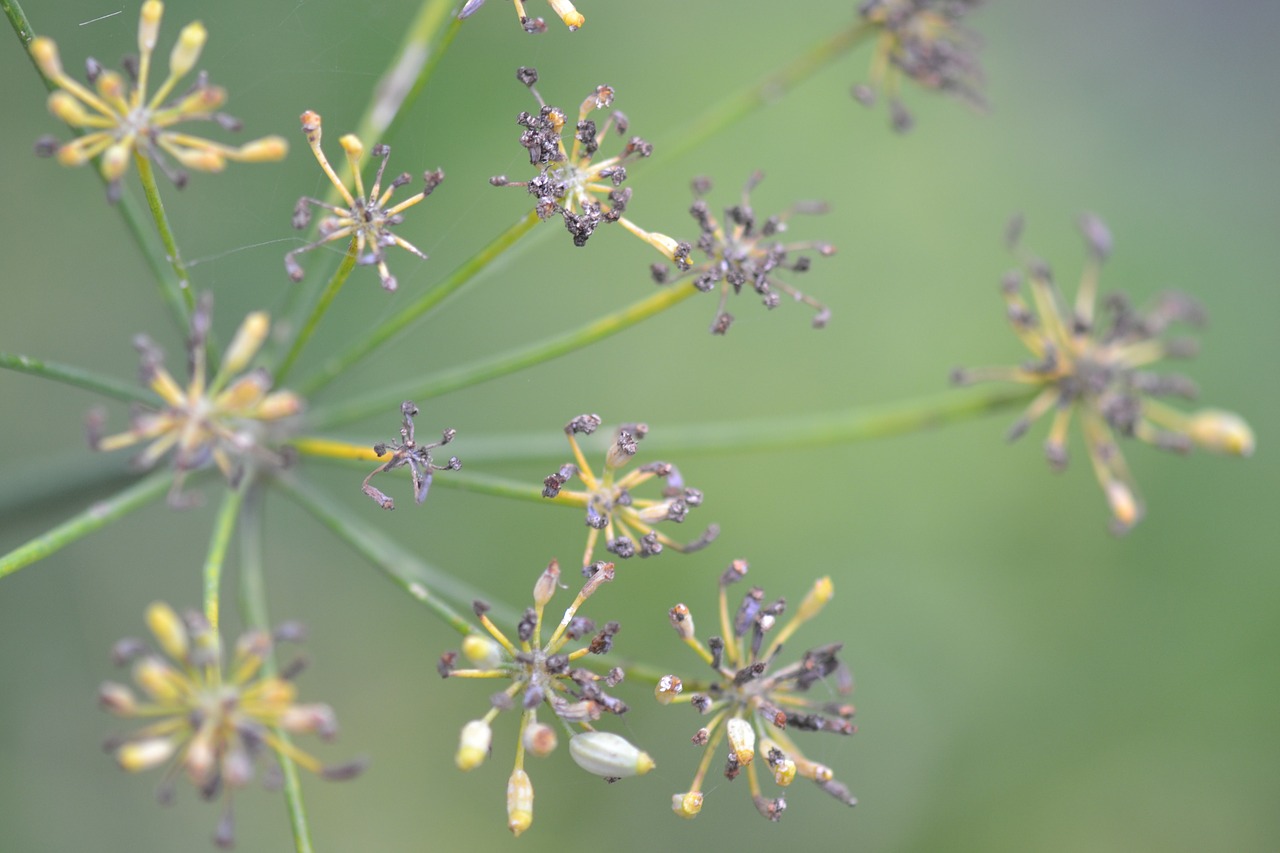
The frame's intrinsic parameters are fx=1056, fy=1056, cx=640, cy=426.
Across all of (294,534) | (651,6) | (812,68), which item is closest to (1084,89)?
(651,6)

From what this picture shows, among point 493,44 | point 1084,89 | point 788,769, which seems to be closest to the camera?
point 788,769

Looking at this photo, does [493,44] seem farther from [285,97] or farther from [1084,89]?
[1084,89]

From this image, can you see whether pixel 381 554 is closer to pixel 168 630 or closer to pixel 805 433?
pixel 168 630

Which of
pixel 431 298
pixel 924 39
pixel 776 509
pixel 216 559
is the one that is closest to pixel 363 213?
pixel 431 298

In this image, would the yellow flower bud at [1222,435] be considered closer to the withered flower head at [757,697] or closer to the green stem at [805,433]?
the green stem at [805,433]

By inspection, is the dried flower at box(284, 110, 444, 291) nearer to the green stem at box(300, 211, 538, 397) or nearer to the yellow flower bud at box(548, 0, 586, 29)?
the green stem at box(300, 211, 538, 397)

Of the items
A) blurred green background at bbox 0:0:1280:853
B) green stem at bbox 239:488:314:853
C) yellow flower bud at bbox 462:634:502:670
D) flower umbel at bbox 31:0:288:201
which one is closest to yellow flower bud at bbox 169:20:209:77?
flower umbel at bbox 31:0:288:201
